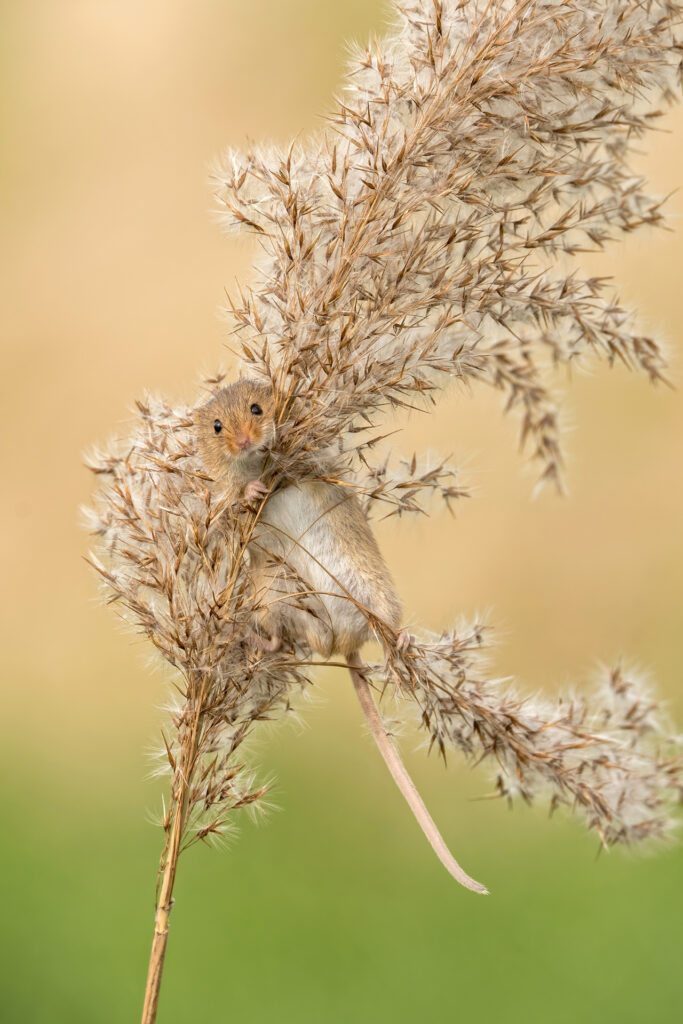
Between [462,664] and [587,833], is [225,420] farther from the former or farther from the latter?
[587,833]

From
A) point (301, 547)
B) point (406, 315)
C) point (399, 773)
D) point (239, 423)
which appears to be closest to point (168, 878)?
point (399, 773)

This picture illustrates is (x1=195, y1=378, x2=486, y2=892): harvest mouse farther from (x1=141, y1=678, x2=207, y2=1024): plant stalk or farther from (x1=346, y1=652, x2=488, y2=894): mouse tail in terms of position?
(x1=141, y1=678, x2=207, y2=1024): plant stalk

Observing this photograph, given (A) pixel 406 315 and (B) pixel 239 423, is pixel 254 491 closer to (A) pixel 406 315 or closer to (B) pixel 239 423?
(B) pixel 239 423

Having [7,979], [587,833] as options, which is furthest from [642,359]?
[7,979]

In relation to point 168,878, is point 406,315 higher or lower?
higher

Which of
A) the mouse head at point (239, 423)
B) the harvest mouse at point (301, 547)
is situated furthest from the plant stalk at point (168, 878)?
the mouse head at point (239, 423)

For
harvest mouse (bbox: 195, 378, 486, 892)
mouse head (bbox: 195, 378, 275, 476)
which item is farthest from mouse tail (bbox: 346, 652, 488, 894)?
mouse head (bbox: 195, 378, 275, 476)
